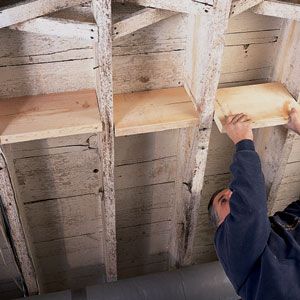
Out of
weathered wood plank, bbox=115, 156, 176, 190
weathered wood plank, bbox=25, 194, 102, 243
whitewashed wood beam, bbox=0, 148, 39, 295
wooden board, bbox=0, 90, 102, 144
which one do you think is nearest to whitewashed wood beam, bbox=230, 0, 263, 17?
wooden board, bbox=0, 90, 102, 144

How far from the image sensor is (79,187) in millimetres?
1729

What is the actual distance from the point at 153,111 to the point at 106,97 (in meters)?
0.20

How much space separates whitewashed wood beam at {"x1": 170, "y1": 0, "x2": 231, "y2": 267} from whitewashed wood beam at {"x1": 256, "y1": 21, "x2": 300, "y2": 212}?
348 millimetres

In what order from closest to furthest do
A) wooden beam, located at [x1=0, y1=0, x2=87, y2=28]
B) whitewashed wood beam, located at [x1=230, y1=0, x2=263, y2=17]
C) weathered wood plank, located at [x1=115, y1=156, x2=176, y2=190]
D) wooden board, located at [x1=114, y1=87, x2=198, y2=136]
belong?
wooden beam, located at [x1=0, y1=0, x2=87, y2=28]
whitewashed wood beam, located at [x1=230, y1=0, x2=263, y2=17]
wooden board, located at [x1=114, y1=87, x2=198, y2=136]
weathered wood plank, located at [x1=115, y1=156, x2=176, y2=190]

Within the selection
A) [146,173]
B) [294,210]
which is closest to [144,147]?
[146,173]

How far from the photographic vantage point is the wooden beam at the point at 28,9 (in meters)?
1.07

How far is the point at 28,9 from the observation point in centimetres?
108

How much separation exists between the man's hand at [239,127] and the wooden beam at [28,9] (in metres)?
0.61

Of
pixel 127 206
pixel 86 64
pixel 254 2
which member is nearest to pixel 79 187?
pixel 127 206

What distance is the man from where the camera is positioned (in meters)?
1.33

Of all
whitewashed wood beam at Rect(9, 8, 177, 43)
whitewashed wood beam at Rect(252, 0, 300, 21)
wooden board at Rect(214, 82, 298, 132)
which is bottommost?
wooden board at Rect(214, 82, 298, 132)

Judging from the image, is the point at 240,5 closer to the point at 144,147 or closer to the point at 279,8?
the point at 279,8

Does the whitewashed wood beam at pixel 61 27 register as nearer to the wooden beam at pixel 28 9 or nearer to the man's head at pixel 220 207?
the wooden beam at pixel 28 9

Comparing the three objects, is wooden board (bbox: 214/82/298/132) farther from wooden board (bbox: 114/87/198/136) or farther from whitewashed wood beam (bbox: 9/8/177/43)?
whitewashed wood beam (bbox: 9/8/177/43)
